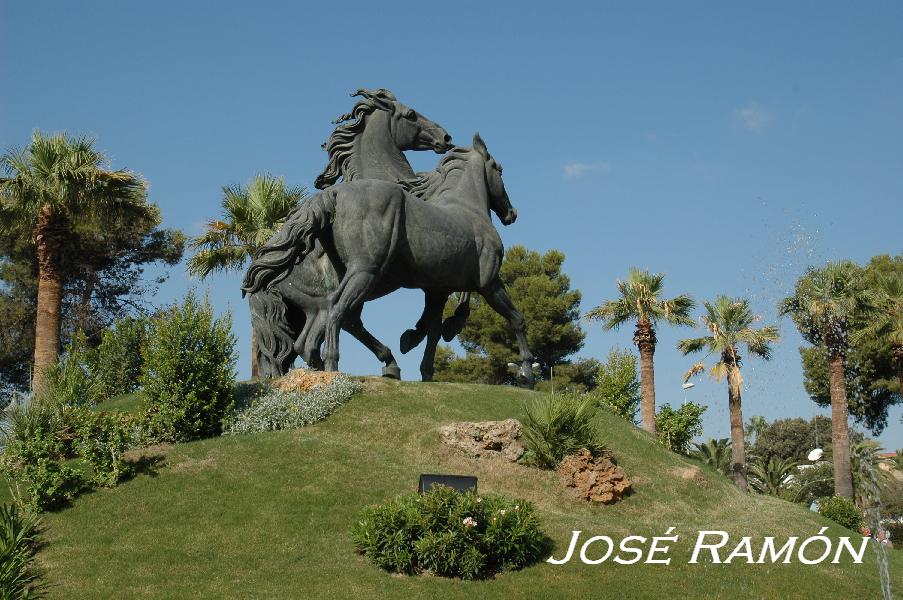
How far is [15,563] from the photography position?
10547 millimetres

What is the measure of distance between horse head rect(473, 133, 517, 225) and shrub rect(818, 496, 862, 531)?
32.8 ft

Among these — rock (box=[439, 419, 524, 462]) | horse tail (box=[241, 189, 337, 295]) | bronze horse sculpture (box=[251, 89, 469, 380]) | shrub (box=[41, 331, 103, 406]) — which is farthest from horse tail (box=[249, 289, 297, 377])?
rock (box=[439, 419, 524, 462])

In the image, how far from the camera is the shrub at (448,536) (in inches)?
497

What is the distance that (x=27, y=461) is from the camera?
1448 cm

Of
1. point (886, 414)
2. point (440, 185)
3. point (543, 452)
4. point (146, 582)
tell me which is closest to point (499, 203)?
point (440, 185)

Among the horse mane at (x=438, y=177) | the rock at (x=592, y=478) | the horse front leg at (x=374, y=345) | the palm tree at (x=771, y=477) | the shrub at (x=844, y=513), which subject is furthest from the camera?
the palm tree at (x=771, y=477)

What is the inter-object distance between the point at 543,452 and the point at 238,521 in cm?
538

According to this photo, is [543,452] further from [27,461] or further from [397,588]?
[27,461]

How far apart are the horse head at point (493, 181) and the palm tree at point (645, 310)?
1288 centimetres

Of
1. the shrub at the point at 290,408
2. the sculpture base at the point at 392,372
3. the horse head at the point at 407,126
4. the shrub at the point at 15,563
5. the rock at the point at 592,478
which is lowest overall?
the shrub at the point at 15,563

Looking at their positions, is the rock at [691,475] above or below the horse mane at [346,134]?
below

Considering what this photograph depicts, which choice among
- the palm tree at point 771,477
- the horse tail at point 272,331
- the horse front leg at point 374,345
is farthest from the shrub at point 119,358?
the palm tree at point 771,477

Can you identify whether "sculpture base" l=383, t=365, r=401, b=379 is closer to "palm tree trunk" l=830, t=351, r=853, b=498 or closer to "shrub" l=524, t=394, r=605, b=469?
"shrub" l=524, t=394, r=605, b=469

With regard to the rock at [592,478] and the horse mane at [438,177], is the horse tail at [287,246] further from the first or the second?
the rock at [592,478]
